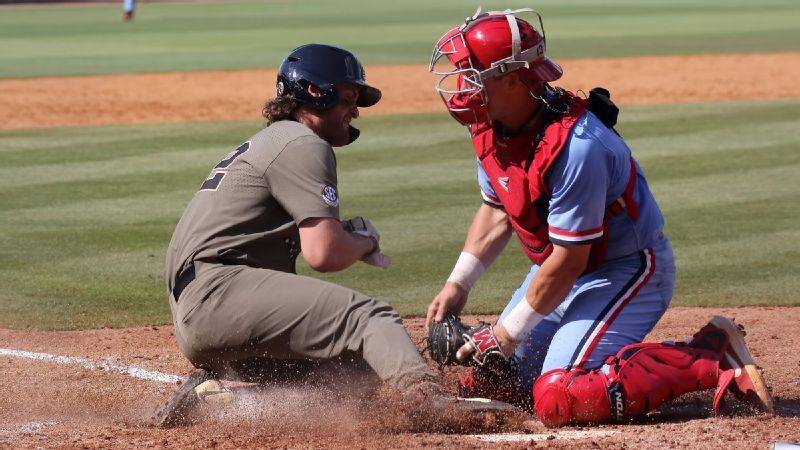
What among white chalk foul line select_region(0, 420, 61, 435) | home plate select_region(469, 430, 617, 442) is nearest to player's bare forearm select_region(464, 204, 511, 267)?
home plate select_region(469, 430, 617, 442)

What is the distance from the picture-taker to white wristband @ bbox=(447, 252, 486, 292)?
5.20 metres

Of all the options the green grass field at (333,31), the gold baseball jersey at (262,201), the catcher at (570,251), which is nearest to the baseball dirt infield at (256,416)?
the catcher at (570,251)

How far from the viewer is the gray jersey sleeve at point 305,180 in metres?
4.59

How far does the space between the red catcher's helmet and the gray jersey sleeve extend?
0.52 meters

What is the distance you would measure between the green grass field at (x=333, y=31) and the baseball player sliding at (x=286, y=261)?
17613 mm

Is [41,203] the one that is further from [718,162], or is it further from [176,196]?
[718,162]

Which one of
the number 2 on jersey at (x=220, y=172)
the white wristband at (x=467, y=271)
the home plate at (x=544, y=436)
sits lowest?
the home plate at (x=544, y=436)

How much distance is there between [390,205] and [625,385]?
5.53 metres

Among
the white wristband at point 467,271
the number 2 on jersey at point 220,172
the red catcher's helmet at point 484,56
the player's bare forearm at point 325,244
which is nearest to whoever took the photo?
the player's bare forearm at point 325,244

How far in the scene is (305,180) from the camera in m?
4.62

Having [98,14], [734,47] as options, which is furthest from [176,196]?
[98,14]

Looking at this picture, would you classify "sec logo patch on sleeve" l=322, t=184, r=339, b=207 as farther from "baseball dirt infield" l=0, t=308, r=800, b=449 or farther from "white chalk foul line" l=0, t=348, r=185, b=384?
"white chalk foul line" l=0, t=348, r=185, b=384

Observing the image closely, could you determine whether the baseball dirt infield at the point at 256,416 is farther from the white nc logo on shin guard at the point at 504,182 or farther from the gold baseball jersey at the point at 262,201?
the white nc logo on shin guard at the point at 504,182

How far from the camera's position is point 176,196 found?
1058cm
